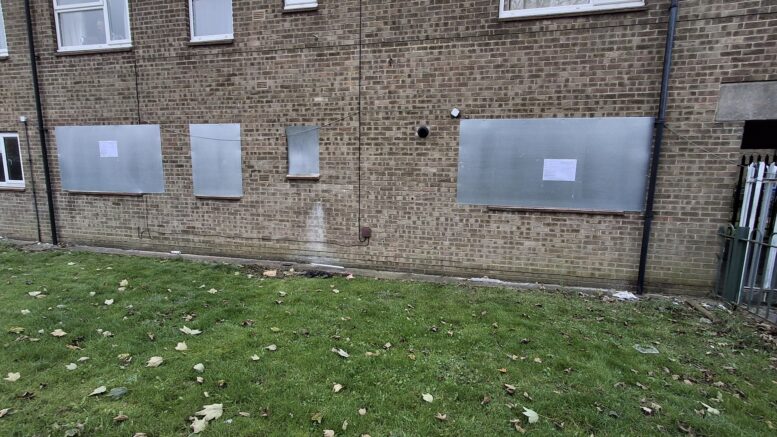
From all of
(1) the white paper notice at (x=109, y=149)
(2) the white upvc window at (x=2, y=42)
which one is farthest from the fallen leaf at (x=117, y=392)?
(2) the white upvc window at (x=2, y=42)

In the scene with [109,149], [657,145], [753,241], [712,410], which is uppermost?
[657,145]

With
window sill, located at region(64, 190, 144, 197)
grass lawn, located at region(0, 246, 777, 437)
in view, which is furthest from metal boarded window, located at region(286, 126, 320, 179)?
window sill, located at region(64, 190, 144, 197)

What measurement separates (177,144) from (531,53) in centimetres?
647

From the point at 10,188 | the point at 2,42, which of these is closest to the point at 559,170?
Result: the point at 10,188

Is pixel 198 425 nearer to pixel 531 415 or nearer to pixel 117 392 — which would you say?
pixel 117 392

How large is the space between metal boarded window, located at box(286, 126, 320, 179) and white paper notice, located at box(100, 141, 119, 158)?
3.75 m

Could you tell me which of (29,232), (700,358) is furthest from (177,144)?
(700,358)

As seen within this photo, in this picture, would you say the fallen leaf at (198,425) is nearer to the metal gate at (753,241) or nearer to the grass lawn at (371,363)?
the grass lawn at (371,363)

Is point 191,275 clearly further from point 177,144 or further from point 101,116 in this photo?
point 101,116

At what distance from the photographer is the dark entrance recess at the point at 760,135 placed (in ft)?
19.1

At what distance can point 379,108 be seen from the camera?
6605mm

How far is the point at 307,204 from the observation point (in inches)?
281

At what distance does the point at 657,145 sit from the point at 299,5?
5.99 metres

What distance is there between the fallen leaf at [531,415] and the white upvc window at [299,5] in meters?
6.52
